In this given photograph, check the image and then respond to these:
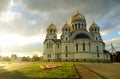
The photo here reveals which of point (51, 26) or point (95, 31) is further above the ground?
point (51, 26)

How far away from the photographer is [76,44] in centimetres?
7350

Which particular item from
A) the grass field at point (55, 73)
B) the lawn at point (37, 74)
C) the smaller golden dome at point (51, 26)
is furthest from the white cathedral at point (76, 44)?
the lawn at point (37, 74)

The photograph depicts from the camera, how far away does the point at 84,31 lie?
76.9 meters

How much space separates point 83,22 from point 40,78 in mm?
64751

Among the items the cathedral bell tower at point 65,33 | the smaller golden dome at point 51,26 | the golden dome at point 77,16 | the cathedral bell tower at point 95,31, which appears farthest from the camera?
the smaller golden dome at point 51,26

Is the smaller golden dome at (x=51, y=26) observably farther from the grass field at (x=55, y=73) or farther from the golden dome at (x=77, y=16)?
the grass field at (x=55, y=73)

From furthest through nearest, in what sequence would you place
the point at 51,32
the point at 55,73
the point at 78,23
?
1. the point at 51,32
2. the point at 78,23
3. the point at 55,73

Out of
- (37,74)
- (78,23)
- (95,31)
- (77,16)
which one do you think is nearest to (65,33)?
(78,23)

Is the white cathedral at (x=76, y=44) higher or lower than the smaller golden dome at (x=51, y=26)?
lower

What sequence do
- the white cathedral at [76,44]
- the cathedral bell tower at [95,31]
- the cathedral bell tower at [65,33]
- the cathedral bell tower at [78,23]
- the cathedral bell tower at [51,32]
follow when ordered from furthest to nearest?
the cathedral bell tower at [51,32]
the cathedral bell tower at [78,23]
the cathedral bell tower at [95,31]
the cathedral bell tower at [65,33]
the white cathedral at [76,44]

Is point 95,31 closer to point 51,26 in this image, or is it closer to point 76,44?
point 76,44

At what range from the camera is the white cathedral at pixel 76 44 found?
2847 inches

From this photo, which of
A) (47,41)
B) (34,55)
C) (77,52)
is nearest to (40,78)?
(77,52)

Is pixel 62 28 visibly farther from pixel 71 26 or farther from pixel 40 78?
pixel 40 78
